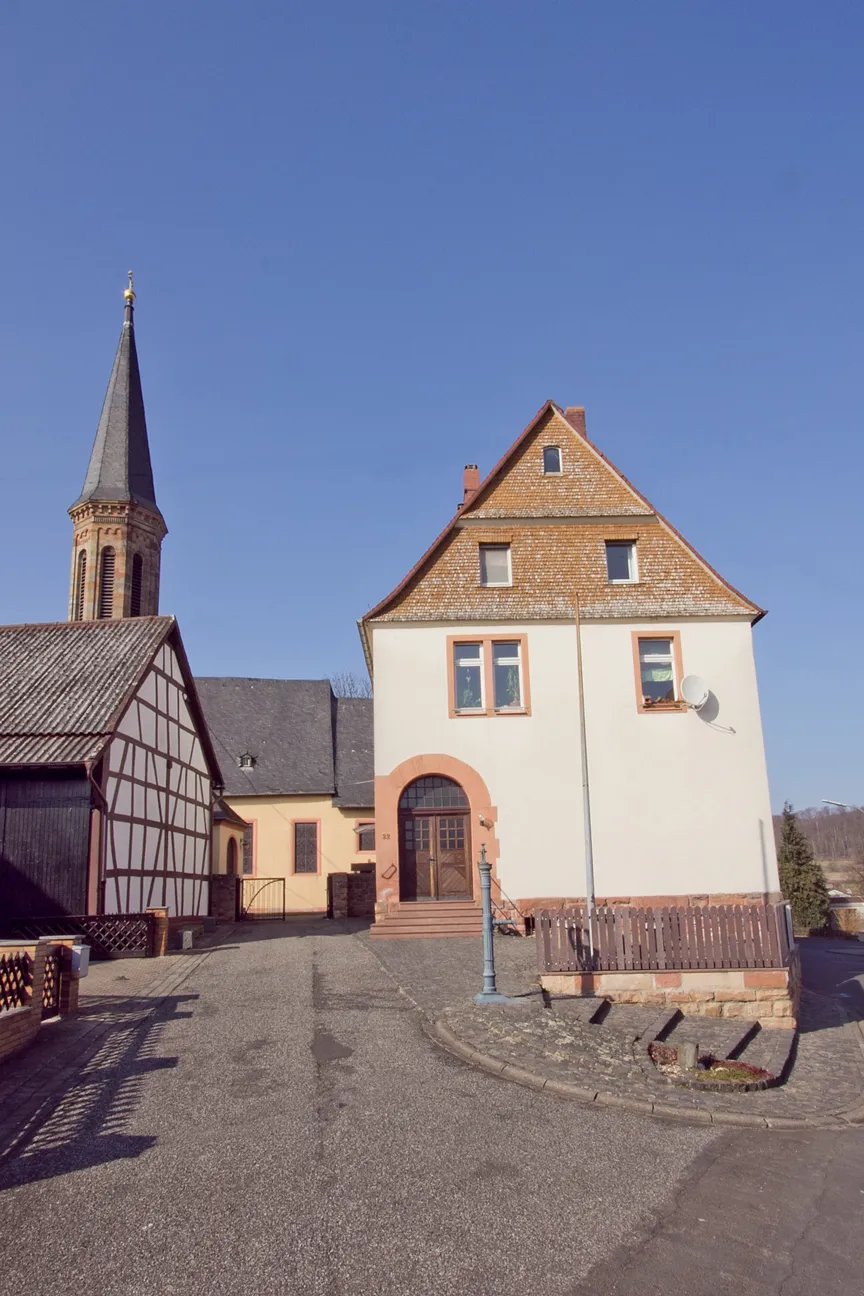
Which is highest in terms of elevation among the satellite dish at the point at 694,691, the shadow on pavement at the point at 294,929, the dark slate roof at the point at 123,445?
the dark slate roof at the point at 123,445

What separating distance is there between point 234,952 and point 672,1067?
11030 mm

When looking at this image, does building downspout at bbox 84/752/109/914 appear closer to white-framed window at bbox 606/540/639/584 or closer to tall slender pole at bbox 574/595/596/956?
tall slender pole at bbox 574/595/596/956

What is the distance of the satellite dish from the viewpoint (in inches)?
880

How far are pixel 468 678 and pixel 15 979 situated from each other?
43.8 feet

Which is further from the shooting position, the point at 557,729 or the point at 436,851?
the point at 557,729

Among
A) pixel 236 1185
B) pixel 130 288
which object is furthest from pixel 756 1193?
pixel 130 288

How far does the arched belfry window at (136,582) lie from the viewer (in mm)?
40938

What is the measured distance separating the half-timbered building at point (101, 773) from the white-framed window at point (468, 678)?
7274mm

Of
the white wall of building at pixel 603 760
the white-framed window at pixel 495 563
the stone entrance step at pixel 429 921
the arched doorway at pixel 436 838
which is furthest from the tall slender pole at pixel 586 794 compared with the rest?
the arched doorway at pixel 436 838

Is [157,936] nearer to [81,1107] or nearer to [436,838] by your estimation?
[436,838]

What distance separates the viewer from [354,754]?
40.4 metres

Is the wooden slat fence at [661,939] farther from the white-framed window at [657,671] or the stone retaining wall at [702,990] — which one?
the white-framed window at [657,671]

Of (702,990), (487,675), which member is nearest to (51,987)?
(702,990)

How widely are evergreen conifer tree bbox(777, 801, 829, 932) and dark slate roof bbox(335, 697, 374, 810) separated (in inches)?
656
